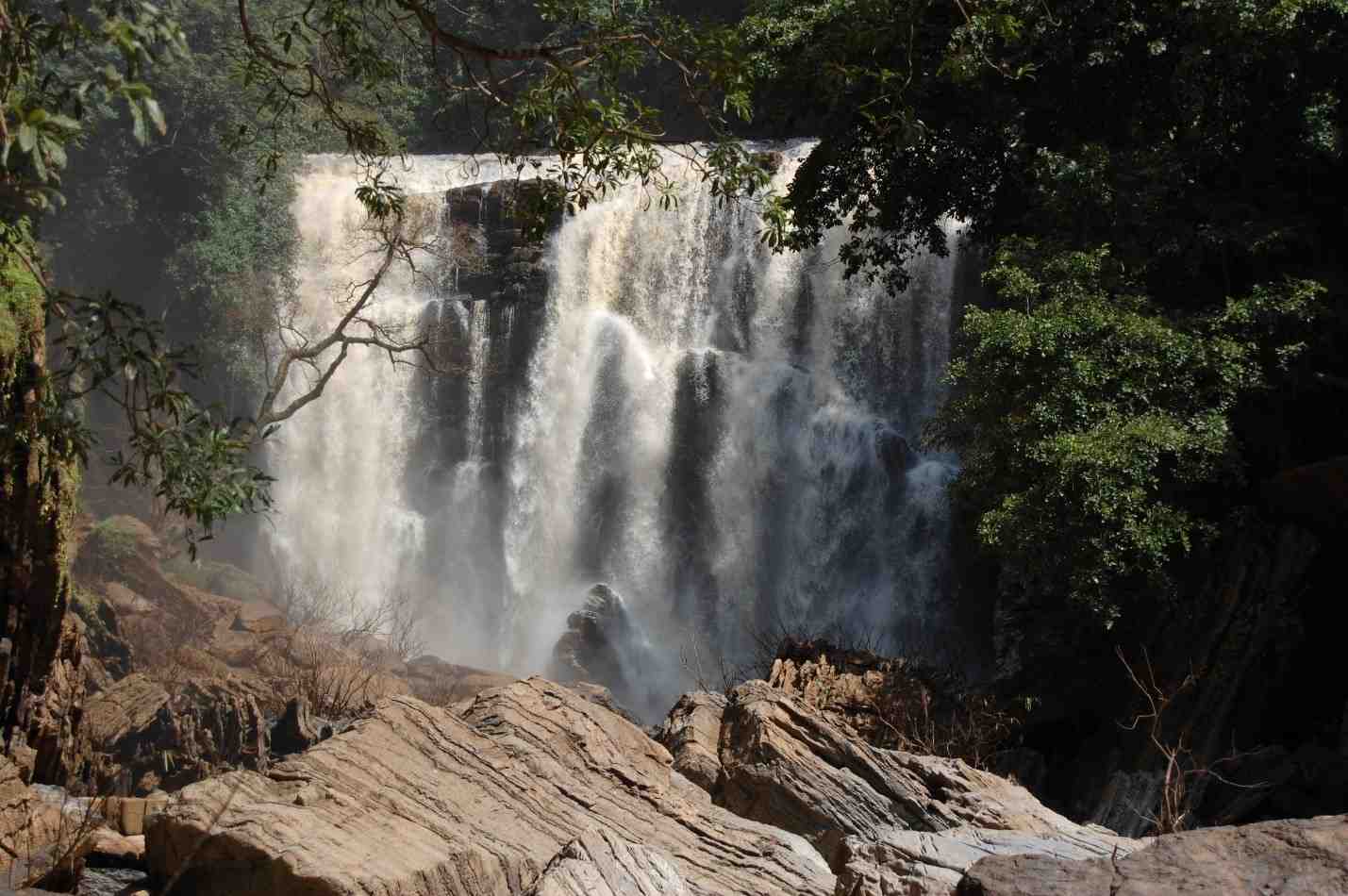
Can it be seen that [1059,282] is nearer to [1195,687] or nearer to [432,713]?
[1195,687]

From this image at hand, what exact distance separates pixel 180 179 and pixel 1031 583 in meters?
19.4

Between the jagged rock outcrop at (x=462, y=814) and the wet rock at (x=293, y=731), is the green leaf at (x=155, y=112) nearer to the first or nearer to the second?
the jagged rock outcrop at (x=462, y=814)

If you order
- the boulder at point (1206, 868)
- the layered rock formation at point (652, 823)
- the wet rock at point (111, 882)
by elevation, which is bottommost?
the wet rock at point (111, 882)

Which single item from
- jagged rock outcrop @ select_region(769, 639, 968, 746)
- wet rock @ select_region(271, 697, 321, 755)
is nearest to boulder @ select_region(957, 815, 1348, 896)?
jagged rock outcrop @ select_region(769, 639, 968, 746)

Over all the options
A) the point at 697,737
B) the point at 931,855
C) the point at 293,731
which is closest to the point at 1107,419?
the point at 697,737

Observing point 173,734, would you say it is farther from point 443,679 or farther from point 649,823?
point 649,823

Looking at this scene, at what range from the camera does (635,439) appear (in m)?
21.5

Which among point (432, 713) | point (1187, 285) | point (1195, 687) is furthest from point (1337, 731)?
point (432, 713)

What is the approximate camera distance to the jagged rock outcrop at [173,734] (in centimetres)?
1047

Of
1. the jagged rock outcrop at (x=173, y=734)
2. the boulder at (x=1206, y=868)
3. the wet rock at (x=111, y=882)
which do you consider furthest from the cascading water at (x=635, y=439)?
the boulder at (x=1206, y=868)

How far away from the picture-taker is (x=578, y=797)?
20.7 ft

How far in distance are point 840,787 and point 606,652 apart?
40.5ft

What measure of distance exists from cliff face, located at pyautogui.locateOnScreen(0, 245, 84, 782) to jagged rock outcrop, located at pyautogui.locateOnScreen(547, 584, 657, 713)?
36.2 ft

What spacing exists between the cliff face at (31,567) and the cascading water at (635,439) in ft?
38.2
